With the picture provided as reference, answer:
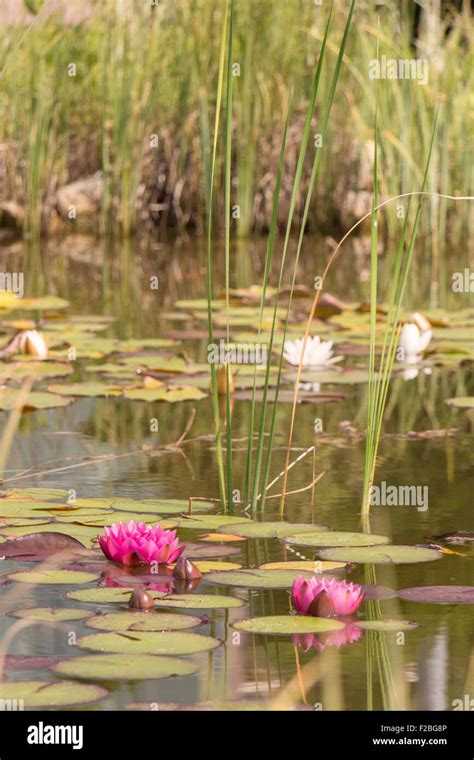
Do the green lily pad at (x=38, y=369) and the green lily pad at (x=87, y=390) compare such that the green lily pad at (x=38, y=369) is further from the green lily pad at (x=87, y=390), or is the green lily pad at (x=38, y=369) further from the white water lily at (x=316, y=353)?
the white water lily at (x=316, y=353)

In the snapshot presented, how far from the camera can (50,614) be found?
2.52 meters

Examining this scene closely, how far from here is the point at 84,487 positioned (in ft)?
11.6

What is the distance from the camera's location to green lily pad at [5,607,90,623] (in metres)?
2.50

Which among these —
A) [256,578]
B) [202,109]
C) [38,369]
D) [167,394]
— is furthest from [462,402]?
[202,109]

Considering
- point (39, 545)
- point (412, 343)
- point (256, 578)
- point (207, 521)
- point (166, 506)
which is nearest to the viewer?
point (256, 578)

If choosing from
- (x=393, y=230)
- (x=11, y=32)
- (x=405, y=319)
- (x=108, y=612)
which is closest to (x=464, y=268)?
(x=393, y=230)

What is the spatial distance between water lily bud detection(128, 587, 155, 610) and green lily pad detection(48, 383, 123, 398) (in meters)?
2.12

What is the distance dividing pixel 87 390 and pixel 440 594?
223 cm

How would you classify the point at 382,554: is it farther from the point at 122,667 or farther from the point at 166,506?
the point at 122,667

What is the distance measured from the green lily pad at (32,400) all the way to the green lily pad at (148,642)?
204cm

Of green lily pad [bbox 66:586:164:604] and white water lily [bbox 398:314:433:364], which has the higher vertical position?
white water lily [bbox 398:314:433:364]

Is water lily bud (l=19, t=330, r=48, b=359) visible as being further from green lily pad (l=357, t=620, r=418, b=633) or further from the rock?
the rock

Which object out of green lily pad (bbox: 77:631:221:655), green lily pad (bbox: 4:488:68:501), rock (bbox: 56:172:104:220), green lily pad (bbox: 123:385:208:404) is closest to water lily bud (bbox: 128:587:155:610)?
green lily pad (bbox: 77:631:221:655)
